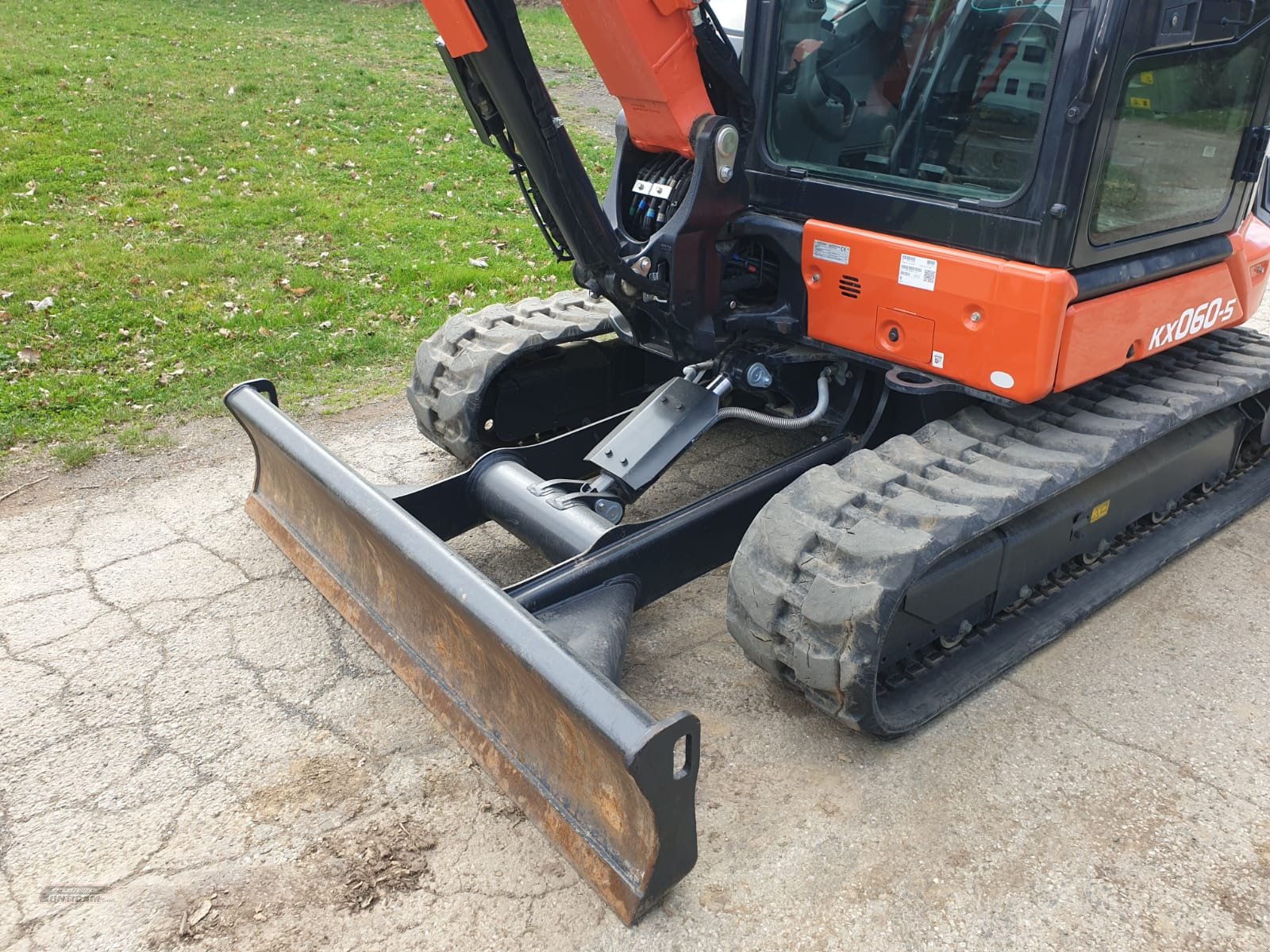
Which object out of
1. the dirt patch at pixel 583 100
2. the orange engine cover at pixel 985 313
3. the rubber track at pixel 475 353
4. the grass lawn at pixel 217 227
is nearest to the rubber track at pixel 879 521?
the orange engine cover at pixel 985 313

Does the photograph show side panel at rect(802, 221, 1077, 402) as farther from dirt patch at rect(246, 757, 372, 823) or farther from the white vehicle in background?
dirt patch at rect(246, 757, 372, 823)

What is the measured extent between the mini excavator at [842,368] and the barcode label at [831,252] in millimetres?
16

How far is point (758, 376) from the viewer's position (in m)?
3.67

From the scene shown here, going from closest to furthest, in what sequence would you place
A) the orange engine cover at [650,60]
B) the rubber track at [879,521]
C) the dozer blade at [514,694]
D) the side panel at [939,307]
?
1. the dozer blade at [514,694]
2. the rubber track at [879,521]
3. the side panel at [939,307]
4. the orange engine cover at [650,60]

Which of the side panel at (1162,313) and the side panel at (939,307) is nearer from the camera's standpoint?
the side panel at (939,307)

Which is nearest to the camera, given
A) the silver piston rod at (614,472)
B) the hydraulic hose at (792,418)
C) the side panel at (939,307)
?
the side panel at (939,307)

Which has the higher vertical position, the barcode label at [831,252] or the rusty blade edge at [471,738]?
the barcode label at [831,252]

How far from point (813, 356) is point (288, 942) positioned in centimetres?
243

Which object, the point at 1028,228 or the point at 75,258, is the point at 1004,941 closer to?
the point at 1028,228

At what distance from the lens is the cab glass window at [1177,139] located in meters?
2.91

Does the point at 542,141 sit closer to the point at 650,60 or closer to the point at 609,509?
the point at 650,60

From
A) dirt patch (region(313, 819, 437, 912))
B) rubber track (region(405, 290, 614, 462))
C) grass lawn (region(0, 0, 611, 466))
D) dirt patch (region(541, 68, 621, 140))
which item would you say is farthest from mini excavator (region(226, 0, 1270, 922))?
dirt patch (region(541, 68, 621, 140))

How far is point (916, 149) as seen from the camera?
3119 millimetres

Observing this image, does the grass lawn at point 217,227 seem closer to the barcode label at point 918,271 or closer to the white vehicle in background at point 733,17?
the white vehicle in background at point 733,17
